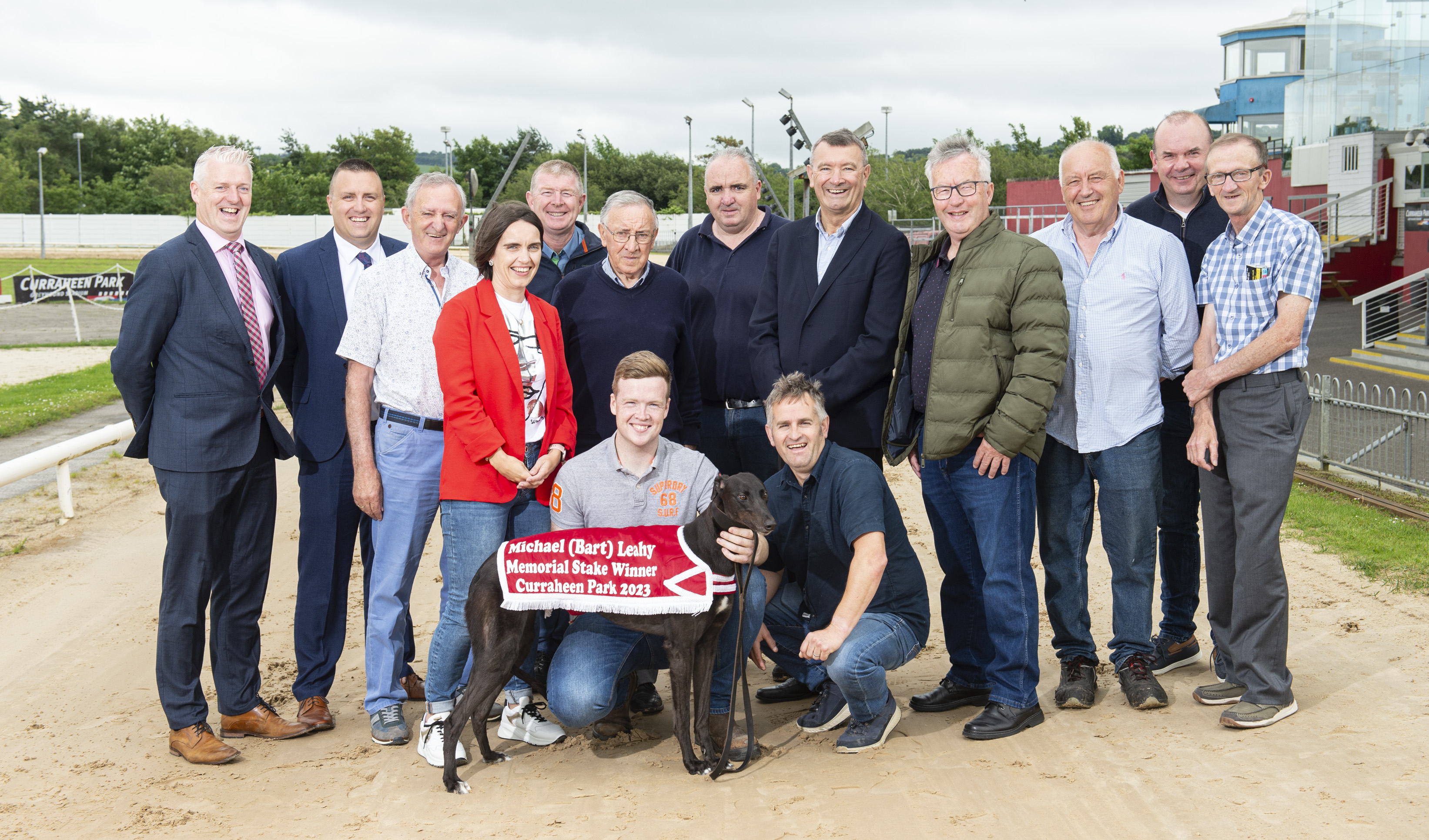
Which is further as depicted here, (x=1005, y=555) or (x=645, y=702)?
(x=645, y=702)

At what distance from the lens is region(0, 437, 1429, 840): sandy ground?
3418 mm

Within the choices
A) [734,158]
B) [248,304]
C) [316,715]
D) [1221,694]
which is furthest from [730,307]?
[1221,694]

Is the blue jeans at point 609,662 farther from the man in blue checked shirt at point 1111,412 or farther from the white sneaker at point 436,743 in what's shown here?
the man in blue checked shirt at point 1111,412

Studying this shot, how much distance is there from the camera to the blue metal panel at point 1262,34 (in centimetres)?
4712

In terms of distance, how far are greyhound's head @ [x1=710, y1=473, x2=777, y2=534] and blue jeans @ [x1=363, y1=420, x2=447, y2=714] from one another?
1201 millimetres

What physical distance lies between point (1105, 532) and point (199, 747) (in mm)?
3832

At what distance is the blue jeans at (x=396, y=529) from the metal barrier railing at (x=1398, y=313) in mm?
16545

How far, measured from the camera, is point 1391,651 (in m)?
4.98

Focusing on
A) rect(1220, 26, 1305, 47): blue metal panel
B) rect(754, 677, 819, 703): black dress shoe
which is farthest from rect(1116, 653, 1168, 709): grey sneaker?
rect(1220, 26, 1305, 47): blue metal panel

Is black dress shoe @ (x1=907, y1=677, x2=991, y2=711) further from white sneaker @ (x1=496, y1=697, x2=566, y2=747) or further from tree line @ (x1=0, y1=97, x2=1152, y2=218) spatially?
tree line @ (x1=0, y1=97, x2=1152, y2=218)

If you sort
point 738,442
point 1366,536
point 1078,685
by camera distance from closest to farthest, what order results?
point 1078,685
point 738,442
point 1366,536

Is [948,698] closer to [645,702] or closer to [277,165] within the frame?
[645,702]

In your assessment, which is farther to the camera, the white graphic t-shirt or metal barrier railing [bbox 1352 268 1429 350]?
metal barrier railing [bbox 1352 268 1429 350]

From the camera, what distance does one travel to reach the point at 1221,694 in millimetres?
4367
